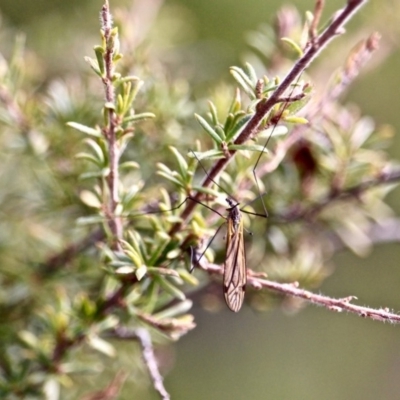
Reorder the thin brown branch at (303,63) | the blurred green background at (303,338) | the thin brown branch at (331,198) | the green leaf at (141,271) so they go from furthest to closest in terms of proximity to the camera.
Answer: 1. the blurred green background at (303,338)
2. the thin brown branch at (331,198)
3. the green leaf at (141,271)
4. the thin brown branch at (303,63)

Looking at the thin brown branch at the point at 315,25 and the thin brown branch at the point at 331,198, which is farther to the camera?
the thin brown branch at the point at 331,198

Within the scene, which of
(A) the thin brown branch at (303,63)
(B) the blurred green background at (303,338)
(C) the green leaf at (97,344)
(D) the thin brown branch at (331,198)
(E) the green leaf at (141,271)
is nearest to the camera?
(A) the thin brown branch at (303,63)

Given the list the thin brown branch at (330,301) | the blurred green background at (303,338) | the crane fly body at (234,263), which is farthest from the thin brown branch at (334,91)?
the blurred green background at (303,338)

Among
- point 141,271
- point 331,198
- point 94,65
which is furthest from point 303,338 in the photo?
point 94,65

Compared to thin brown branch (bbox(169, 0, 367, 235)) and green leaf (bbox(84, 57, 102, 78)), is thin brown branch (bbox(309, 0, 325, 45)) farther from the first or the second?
green leaf (bbox(84, 57, 102, 78))

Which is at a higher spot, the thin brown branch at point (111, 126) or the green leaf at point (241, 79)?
the green leaf at point (241, 79)

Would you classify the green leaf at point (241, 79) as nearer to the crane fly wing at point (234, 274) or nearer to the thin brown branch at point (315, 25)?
the thin brown branch at point (315, 25)

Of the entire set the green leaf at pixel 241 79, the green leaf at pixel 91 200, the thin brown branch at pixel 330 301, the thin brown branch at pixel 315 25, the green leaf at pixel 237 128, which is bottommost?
the green leaf at pixel 91 200
